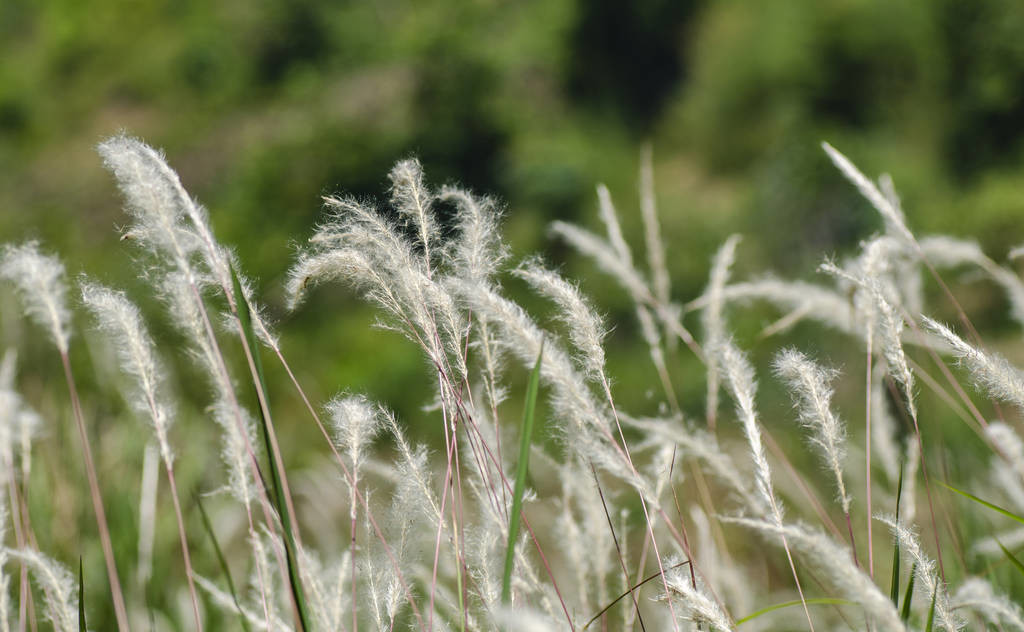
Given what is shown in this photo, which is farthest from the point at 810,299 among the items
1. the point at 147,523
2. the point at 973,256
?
the point at 147,523

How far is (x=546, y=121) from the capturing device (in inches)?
481

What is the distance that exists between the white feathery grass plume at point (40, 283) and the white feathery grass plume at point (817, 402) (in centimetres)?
69

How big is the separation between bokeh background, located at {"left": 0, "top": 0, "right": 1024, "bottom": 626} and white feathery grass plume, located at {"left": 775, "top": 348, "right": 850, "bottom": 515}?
141 inches

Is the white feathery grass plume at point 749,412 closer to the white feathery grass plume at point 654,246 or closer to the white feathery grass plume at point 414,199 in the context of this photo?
the white feathery grass plume at point 414,199

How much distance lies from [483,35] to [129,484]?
11.5m

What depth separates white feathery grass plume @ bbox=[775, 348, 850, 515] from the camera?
0.65 m

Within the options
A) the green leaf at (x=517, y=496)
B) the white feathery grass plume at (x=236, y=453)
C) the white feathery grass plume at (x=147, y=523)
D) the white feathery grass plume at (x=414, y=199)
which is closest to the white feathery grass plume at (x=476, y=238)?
the white feathery grass plume at (x=414, y=199)

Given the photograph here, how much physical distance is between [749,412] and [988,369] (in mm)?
208

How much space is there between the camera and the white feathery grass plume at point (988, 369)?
0.64 metres

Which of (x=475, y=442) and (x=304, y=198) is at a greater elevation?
(x=304, y=198)

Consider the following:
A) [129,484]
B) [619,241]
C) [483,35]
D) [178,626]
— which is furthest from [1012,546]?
[483,35]

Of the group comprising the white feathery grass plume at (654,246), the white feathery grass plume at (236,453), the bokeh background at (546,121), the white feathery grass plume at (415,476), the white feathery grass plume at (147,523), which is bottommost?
the white feathery grass plume at (415,476)

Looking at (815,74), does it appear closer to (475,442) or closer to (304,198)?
(304,198)

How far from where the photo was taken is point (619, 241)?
1.22 meters
